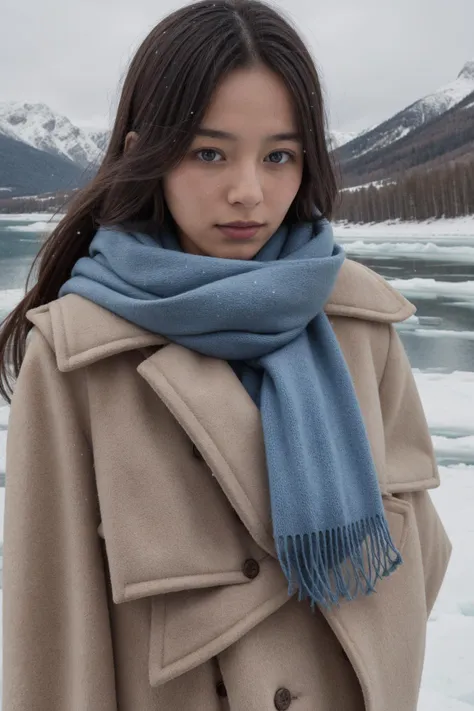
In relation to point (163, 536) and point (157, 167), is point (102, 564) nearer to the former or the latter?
point (163, 536)

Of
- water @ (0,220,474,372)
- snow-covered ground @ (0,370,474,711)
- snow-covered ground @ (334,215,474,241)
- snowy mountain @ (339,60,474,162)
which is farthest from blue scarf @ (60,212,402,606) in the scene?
snowy mountain @ (339,60,474,162)

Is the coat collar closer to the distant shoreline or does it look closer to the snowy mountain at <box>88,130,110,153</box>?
the snowy mountain at <box>88,130,110,153</box>

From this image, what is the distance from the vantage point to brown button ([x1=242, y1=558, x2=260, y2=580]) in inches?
37.6

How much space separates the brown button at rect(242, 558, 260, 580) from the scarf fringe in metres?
0.05

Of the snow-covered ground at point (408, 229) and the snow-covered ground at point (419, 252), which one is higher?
the snow-covered ground at point (419, 252)

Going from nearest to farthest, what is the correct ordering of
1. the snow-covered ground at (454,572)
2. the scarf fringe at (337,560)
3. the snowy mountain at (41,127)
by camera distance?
1. the scarf fringe at (337,560)
2. the snow-covered ground at (454,572)
3. the snowy mountain at (41,127)

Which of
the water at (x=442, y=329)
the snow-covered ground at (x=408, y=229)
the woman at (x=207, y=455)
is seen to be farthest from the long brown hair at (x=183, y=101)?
→ the snow-covered ground at (x=408, y=229)

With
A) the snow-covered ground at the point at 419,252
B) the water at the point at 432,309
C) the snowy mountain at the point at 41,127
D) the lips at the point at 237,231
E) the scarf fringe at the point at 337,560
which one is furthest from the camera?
the snowy mountain at the point at 41,127

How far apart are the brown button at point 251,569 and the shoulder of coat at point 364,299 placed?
1.37 feet

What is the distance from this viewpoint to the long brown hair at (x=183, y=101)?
97cm

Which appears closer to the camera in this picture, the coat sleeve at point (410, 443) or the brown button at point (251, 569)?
the brown button at point (251, 569)

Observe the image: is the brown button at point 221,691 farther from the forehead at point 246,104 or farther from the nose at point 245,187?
the forehead at point 246,104

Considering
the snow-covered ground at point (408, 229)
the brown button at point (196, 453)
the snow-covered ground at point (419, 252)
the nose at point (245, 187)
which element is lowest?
the snow-covered ground at point (408, 229)

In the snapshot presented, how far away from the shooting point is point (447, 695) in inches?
71.9
